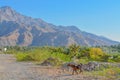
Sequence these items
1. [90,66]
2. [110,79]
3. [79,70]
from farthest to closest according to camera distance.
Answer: [90,66] < [79,70] < [110,79]

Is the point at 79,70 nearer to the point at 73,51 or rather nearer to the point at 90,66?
the point at 90,66

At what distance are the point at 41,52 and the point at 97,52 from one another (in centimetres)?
2620

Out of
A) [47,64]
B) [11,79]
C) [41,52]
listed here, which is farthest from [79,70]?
[41,52]

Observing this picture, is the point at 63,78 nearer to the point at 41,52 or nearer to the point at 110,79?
the point at 110,79

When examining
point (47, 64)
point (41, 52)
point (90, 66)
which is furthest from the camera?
point (41, 52)

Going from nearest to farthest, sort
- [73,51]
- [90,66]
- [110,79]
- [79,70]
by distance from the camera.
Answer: [110,79] < [79,70] < [90,66] < [73,51]

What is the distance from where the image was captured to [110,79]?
71.9 feet

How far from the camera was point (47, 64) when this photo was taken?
36.9 metres

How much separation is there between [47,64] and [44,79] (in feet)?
47.6

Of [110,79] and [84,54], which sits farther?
[84,54]

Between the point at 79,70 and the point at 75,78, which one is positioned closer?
the point at 75,78

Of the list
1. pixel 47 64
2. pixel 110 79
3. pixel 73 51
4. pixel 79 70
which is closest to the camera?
pixel 110 79

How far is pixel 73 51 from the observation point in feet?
217

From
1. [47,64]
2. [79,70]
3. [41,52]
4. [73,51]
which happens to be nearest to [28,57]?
[41,52]
